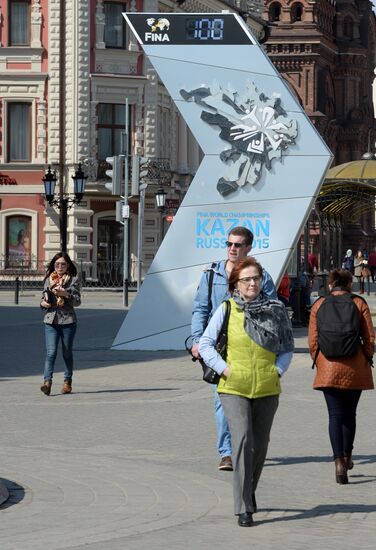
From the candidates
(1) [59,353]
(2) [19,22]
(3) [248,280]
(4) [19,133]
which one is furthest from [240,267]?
(2) [19,22]

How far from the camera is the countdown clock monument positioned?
959 inches

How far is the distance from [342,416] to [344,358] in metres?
0.42

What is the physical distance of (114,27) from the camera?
58.3 meters

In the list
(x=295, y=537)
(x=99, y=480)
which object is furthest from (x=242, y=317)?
(x=99, y=480)

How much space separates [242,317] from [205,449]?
11.9ft

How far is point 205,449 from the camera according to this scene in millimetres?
13148

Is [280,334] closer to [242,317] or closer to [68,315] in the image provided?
[242,317]

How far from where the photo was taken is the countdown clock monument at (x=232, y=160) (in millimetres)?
24359

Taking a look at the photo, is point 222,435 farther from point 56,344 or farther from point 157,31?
point 157,31

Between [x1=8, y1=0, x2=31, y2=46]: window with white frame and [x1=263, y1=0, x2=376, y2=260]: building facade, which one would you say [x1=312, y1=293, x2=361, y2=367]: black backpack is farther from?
[x1=263, y1=0, x2=376, y2=260]: building facade

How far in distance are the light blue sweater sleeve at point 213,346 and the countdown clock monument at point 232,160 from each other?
47.5 ft

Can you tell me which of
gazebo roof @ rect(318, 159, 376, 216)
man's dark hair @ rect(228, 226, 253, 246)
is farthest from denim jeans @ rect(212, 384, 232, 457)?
gazebo roof @ rect(318, 159, 376, 216)

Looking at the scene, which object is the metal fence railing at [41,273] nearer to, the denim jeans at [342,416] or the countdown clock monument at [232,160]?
the countdown clock monument at [232,160]

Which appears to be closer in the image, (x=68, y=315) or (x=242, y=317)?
(x=242, y=317)
